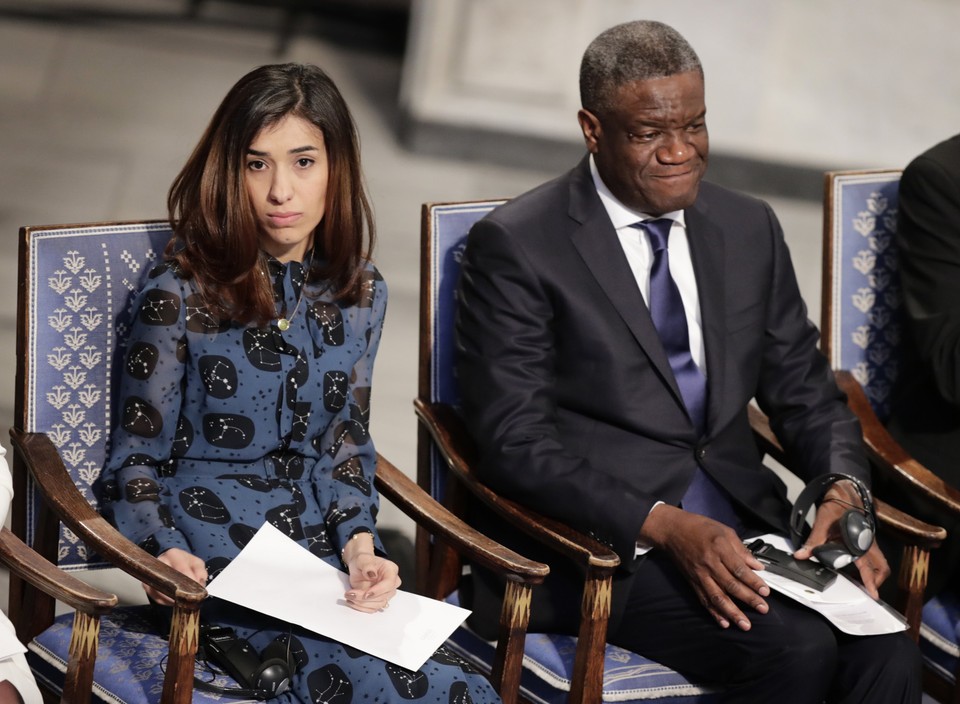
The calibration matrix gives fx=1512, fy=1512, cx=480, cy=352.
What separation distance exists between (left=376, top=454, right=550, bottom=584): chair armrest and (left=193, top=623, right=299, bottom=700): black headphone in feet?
1.18

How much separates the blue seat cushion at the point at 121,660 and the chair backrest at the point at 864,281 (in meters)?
1.72

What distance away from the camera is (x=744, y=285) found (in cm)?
314

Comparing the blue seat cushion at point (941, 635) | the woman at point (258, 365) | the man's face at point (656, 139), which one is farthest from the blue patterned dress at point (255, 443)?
the blue seat cushion at point (941, 635)

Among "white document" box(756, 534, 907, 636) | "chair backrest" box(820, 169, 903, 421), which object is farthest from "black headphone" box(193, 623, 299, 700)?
"chair backrest" box(820, 169, 903, 421)

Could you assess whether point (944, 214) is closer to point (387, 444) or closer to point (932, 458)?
point (932, 458)

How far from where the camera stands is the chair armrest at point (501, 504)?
2.66 meters

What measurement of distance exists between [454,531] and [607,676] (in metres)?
0.37

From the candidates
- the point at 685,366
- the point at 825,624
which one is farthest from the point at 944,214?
the point at 825,624

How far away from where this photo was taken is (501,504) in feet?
9.41

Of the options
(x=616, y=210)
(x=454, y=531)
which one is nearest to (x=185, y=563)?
(x=454, y=531)

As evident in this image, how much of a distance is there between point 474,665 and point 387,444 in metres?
1.80

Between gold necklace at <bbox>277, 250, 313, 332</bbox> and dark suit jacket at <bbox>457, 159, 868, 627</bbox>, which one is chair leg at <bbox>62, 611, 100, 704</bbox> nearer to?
gold necklace at <bbox>277, 250, 313, 332</bbox>

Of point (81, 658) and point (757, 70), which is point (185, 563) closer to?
point (81, 658)

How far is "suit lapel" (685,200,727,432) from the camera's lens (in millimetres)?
3029
